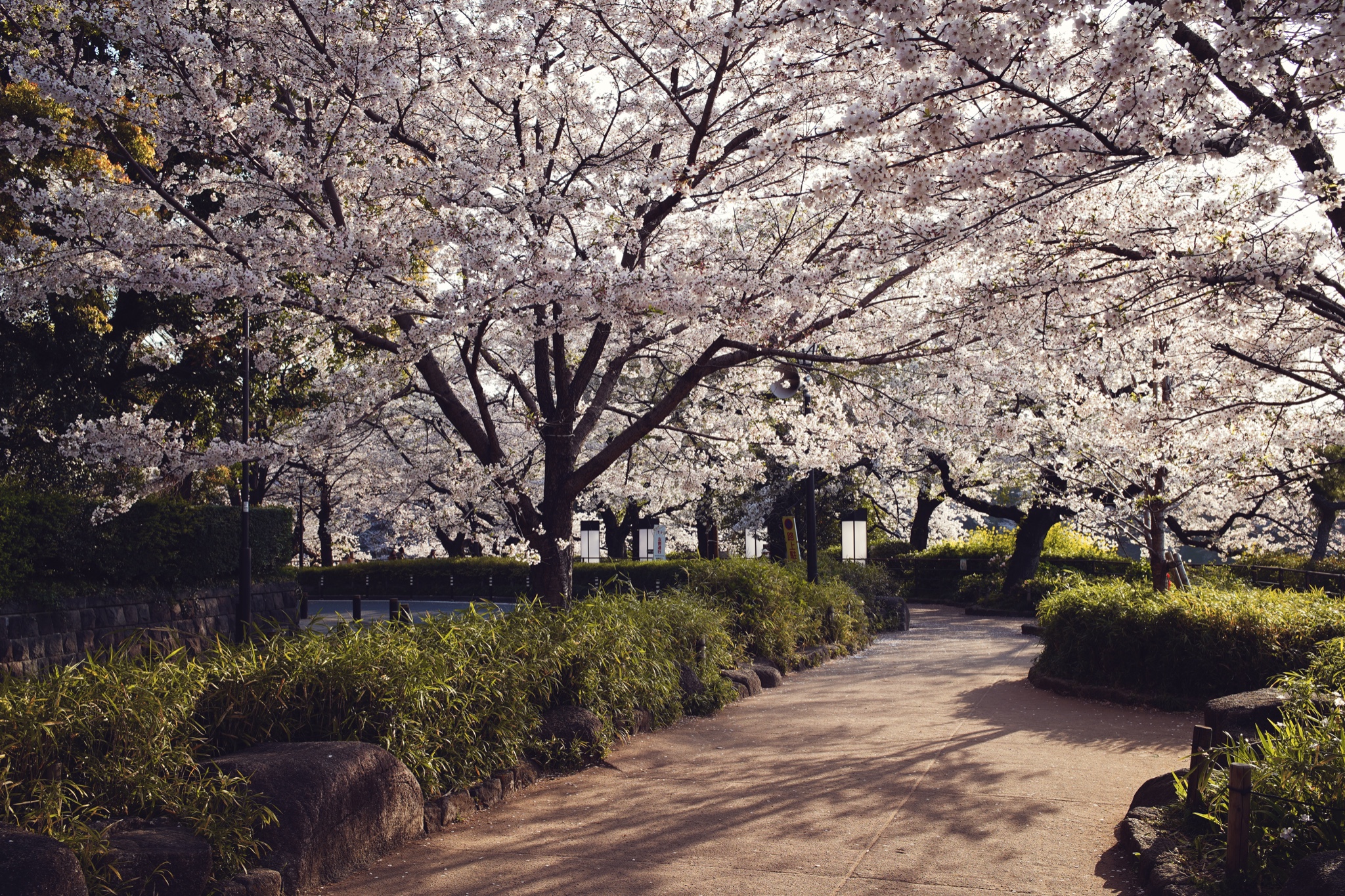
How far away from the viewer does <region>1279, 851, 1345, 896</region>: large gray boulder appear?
3133 mm

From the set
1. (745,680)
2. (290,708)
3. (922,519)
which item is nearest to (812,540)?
(745,680)

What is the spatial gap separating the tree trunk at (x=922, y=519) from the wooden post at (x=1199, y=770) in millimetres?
23133

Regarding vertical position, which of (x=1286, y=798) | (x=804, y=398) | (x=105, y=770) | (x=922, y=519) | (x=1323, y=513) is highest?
(x=804, y=398)

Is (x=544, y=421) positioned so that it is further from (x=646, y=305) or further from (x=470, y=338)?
(x=646, y=305)

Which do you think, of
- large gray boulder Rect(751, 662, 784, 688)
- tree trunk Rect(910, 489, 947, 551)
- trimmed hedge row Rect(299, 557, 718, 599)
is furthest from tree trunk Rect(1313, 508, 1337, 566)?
trimmed hedge row Rect(299, 557, 718, 599)

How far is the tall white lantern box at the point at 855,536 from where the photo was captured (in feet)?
65.7

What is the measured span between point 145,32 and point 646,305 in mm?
4569

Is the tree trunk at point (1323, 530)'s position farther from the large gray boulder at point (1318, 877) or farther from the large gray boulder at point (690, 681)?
the large gray boulder at point (1318, 877)

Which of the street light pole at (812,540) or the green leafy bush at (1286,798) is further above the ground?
the street light pole at (812,540)

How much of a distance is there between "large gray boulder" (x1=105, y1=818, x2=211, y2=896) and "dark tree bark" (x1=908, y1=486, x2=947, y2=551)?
83.6 ft

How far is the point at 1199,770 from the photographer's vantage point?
4.81 metres

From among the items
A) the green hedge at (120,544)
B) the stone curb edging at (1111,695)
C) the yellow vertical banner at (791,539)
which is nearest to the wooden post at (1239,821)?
the stone curb edging at (1111,695)

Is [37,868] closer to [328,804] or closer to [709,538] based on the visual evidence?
[328,804]

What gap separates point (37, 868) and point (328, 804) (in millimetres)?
1467
